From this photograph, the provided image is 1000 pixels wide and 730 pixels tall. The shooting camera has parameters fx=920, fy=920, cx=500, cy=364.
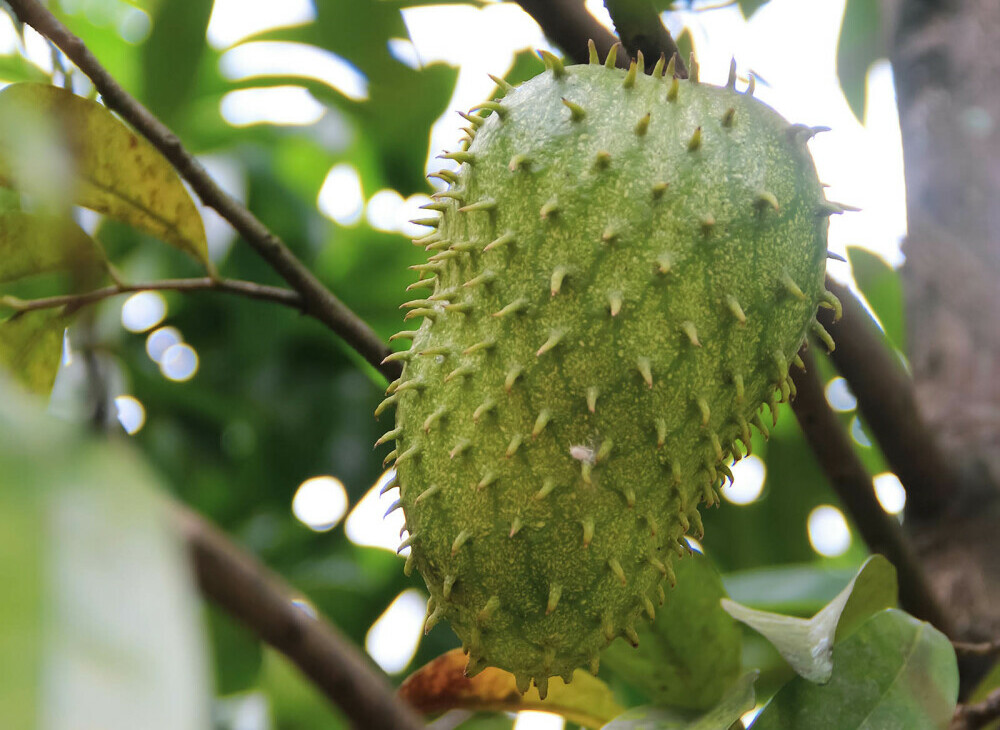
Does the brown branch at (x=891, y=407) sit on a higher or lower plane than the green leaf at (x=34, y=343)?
lower

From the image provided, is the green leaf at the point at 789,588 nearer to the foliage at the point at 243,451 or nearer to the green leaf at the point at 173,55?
the foliage at the point at 243,451

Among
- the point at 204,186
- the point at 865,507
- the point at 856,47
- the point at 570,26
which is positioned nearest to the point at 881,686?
the point at 865,507

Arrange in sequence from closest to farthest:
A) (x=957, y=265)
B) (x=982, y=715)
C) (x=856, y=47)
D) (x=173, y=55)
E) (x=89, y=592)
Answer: (x=89, y=592) < (x=982, y=715) < (x=957, y=265) < (x=173, y=55) < (x=856, y=47)

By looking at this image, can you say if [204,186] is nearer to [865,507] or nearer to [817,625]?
[817,625]

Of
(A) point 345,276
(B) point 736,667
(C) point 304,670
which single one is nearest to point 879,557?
(B) point 736,667

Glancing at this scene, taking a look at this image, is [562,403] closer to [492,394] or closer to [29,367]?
[492,394]

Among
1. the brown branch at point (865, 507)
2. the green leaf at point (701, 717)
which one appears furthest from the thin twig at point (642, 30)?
the green leaf at point (701, 717)

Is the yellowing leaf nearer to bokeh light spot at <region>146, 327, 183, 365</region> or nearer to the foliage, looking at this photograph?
the foliage
